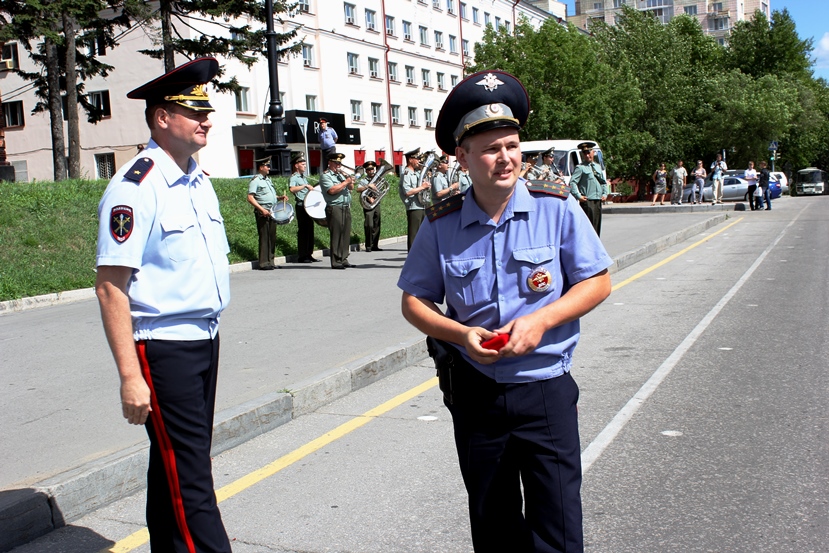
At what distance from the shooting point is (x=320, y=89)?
49.9 metres

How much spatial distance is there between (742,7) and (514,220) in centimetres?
14679

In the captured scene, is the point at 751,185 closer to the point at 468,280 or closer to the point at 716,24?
the point at 468,280

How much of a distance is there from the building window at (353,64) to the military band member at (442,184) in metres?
39.1

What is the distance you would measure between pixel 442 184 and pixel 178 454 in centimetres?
1198

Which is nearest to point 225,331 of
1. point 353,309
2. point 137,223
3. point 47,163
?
point 353,309

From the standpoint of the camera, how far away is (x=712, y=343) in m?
8.33

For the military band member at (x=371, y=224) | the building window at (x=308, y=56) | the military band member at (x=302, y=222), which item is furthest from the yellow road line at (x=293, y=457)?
the building window at (x=308, y=56)

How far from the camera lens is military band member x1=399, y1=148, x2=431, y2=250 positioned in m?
15.6

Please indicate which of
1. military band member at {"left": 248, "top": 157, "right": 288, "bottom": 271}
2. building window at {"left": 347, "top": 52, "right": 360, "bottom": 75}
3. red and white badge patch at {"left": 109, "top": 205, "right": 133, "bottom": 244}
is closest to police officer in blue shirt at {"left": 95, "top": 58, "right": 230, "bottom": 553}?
red and white badge patch at {"left": 109, "top": 205, "right": 133, "bottom": 244}

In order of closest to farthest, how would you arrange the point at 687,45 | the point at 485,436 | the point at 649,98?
the point at 485,436 < the point at 649,98 < the point at 687,45

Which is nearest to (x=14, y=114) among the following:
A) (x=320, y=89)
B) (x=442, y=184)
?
(x=320, y=89)

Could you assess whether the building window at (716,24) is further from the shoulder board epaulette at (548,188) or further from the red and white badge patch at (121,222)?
the red and white badge patch at (121,222)

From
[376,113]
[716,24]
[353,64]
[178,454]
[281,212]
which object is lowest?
[178,454]

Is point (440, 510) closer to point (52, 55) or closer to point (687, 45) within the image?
point (52, 55)
